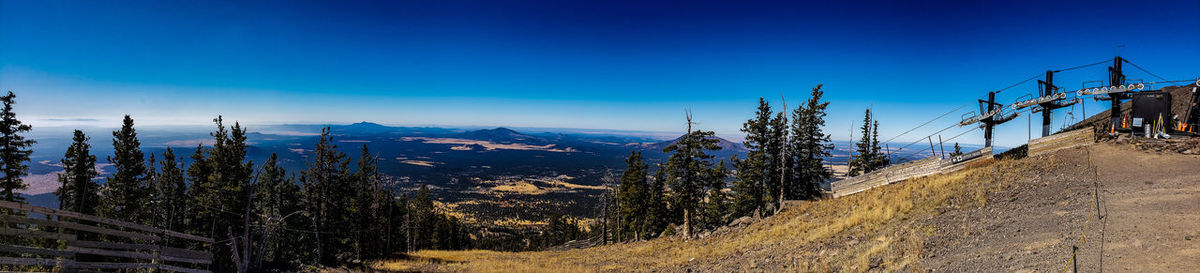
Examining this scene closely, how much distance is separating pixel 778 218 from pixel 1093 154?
45.0 ft

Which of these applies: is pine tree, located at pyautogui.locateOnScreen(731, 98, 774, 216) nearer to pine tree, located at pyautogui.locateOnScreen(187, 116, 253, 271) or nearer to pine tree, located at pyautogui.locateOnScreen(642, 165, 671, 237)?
pine tree, located at pyautogui.locateOnScreen(642, 165, 671, 237)

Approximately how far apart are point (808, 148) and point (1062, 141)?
50.8 ft

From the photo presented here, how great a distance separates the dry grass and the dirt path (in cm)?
80

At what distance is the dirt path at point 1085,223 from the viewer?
294 inches

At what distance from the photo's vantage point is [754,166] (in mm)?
35000

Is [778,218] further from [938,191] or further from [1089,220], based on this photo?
[1089,220]

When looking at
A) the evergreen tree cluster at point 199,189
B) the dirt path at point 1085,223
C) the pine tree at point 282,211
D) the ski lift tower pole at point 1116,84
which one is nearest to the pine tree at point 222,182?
the evergreen tree cluster at point 199,189

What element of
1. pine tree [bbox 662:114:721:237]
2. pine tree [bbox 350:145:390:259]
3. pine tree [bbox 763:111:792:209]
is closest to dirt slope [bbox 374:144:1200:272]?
pine tree [bbox 662:114:721:237]

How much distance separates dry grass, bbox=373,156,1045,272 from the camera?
36.8 feet

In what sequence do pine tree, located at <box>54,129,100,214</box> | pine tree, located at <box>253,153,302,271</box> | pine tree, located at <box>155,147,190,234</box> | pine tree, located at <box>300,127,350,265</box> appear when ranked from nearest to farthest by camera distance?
pine tree, located at <box>54,129,100,214</box> → pine tree, located at <box>155,147,190,234</box> → pine tree, located at <box>300,127,350,265</box> → pine tree, located at <box>253,153,302,271</box>

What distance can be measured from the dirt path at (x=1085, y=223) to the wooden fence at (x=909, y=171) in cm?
770

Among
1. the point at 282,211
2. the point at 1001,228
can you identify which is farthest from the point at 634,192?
the point at 282,211

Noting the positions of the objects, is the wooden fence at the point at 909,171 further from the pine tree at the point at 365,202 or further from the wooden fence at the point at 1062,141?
the pine tree at the point at 365,202

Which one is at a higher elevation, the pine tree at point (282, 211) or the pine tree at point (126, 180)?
the pine tree at point (126, 180)
